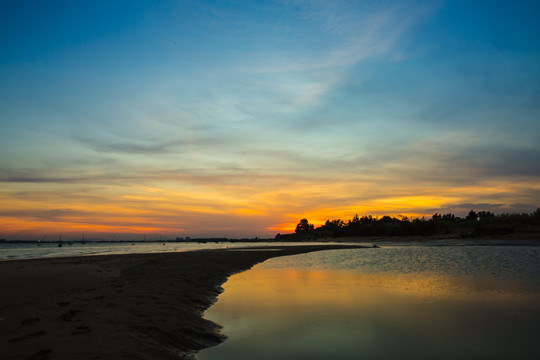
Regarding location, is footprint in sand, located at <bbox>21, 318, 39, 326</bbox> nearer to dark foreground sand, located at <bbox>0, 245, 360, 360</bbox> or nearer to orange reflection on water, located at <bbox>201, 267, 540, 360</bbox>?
dark foreground sand, located at <bbox>0, 245, 360, 360</bbox>

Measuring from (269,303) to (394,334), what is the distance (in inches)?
→ 221

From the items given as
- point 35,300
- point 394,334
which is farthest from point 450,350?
point 35,300

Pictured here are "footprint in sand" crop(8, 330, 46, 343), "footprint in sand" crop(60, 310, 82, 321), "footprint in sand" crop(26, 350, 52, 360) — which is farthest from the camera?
"footprint in sand" crop(60, 310, 82, 321)

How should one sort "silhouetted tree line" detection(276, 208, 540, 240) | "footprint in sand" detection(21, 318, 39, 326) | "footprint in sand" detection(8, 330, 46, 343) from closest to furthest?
"footprint in sand" detection(8, 330, 46, 343) → "footprint in sand" detection(21, 318, 39, 326) → "silhouetted tree line" detection(276, 208, 540, 240)

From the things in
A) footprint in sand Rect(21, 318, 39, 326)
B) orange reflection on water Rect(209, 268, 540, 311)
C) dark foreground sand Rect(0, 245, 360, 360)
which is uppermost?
footprint in sand Rect(21, 318, 39, 326)

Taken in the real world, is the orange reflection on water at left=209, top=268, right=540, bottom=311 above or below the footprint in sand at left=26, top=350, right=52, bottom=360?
below

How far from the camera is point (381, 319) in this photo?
419 inches

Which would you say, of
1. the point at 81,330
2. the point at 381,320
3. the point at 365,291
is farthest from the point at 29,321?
the point at 365,291

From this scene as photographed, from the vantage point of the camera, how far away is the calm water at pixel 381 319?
Answer: 25.9 ft

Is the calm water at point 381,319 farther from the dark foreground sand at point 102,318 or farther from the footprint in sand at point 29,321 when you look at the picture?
the footprint in sand at point 29,321

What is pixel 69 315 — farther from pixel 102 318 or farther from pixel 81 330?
pixel 81 330

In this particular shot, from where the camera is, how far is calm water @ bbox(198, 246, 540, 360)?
788 centimetres

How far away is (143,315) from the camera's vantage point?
998 cm

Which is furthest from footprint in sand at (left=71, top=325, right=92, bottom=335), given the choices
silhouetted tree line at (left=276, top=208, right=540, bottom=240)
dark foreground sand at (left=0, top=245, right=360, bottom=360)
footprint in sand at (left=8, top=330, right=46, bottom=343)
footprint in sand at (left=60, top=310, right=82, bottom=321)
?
silhouetted tree line at (left=276, top=208, right=540, bottom=240)
